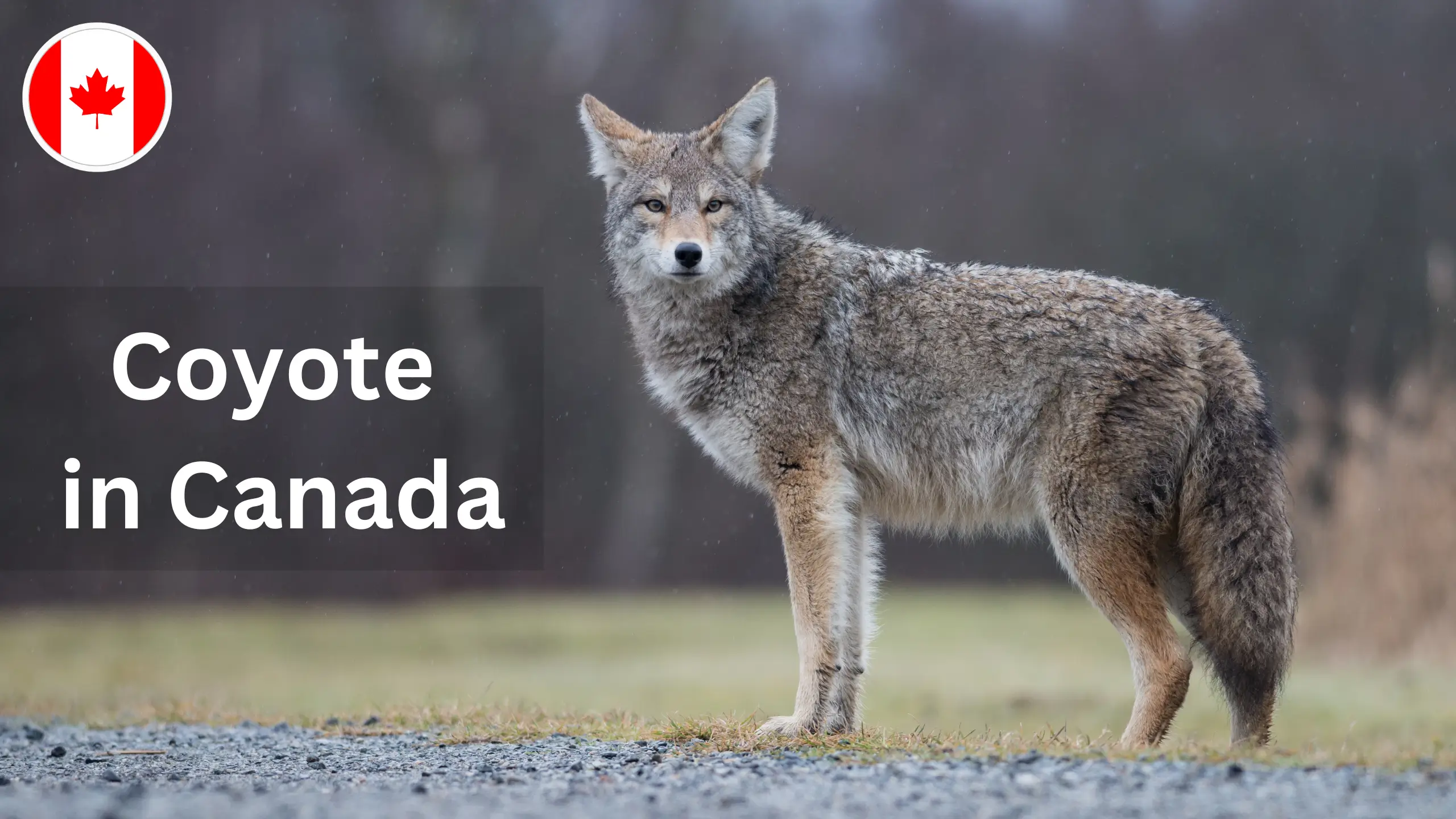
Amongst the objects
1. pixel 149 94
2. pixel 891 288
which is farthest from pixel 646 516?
pixel 891 288

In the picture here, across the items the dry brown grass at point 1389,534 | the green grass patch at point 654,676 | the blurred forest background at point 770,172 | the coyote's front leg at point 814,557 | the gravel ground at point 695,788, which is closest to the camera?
the gravel ground at point 695,788

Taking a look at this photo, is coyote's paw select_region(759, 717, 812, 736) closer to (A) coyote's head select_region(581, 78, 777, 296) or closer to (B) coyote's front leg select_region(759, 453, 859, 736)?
(B) coyote's front leg select_region(759, 453, 859, 736)

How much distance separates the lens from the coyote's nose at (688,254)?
5953 millimetres

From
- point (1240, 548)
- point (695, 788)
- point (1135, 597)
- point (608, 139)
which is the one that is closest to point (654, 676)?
point (608, 139)

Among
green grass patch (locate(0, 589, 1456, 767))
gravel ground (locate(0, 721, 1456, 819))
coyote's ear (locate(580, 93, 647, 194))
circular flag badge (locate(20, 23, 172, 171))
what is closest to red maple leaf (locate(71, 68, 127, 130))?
circular flag badge (locate(20, 23, 172, 171))

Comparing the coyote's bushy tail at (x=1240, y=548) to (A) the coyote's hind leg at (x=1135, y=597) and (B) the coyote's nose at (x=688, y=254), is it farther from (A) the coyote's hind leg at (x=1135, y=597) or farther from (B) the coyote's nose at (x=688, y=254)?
(B) the coyote's nose at (x=688, y=254)

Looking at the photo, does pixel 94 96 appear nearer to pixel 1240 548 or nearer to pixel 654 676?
pixel 654 676

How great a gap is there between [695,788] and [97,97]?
13.6 meters

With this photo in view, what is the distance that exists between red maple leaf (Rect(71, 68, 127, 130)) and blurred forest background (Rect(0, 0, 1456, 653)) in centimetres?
346

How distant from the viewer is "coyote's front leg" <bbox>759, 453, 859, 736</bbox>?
560 cm

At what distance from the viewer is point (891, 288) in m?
6.13

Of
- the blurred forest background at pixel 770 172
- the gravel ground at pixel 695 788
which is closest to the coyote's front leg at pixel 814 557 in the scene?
the gravel ground at pixel 695 788

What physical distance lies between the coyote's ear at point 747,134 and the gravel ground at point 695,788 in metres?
2.54

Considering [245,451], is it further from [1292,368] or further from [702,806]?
[702,806]
